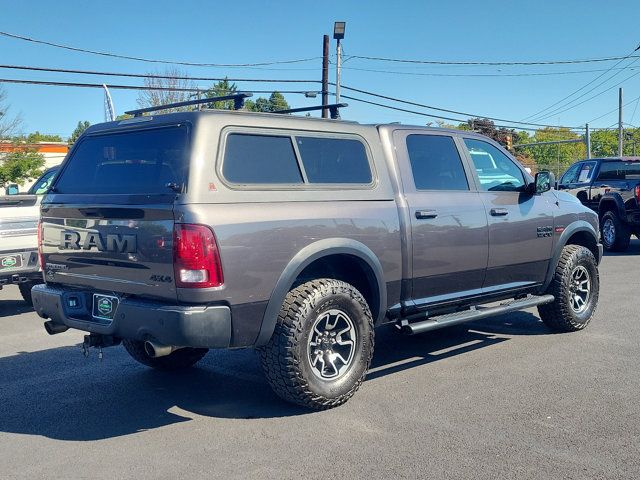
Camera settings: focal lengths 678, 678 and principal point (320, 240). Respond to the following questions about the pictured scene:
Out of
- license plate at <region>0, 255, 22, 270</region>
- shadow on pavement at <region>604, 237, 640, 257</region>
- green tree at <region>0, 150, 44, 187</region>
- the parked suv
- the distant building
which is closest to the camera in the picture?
license plate at <region>0, 255, 22, 270</region>

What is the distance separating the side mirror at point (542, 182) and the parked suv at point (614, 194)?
8273mm

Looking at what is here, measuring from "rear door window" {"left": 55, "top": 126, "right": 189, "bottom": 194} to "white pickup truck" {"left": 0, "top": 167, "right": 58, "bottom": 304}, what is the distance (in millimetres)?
3250

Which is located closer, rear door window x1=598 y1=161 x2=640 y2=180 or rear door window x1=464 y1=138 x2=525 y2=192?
rear door window x1=464 y1=138 x2=525 y2=192

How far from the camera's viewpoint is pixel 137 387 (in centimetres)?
533

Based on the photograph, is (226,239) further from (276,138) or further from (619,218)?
(619,218)

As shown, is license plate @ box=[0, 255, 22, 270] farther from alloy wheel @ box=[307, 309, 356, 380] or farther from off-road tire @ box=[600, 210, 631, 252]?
off-road tire @ box=[600, 210, 631, 252]

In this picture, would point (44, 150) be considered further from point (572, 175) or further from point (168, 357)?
point (168, 357)

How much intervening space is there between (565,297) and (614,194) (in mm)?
8485

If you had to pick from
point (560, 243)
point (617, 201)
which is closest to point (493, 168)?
point (560, 243)

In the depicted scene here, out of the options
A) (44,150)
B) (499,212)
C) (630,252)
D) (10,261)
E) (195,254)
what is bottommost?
(630,252)

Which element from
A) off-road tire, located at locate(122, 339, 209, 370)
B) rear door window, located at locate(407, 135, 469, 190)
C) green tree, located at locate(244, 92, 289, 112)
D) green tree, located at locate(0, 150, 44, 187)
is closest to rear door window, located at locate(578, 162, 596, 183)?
green tree, located at locate(244, 92, 289, 112)

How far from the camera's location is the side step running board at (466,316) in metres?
5.24

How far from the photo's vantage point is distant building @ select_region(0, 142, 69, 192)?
44906mm

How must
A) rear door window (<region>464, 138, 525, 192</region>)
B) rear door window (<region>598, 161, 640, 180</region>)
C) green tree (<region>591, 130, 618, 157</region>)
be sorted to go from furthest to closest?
green tree (<region>591, 130, 618, 157</region>)
rear door window (<region>598, 161, 640, 180</region>)
rear door window (<region>464, 138, 525, 192</region>)
